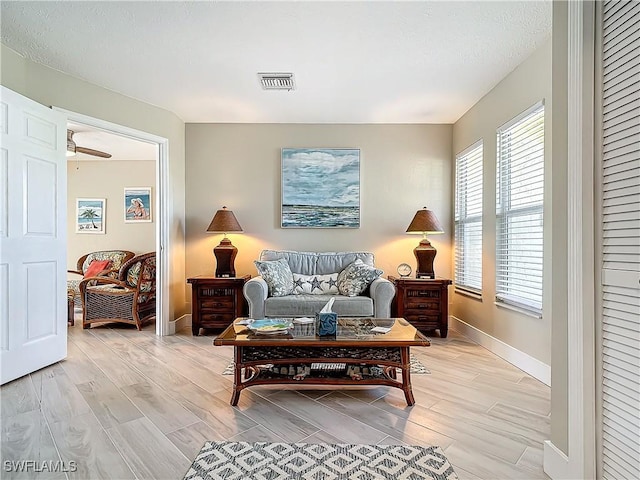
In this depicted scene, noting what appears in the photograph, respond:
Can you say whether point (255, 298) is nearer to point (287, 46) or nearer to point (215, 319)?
point (215, 319)

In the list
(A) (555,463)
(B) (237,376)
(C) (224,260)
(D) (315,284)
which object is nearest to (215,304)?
(C) (224,260)

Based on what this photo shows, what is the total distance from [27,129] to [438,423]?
3506 mm

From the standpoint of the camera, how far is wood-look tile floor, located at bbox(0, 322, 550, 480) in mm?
1717

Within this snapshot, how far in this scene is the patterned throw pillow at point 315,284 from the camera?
4020 mm

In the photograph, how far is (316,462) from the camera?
1.67 m

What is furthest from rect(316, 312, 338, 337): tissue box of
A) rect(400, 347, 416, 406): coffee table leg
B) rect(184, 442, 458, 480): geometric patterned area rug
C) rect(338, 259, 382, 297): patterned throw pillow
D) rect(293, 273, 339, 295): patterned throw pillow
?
rect(293, 273, 339, 295): patterned throw pillow

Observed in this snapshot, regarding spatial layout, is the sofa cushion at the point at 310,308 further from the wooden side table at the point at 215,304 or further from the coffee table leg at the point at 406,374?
the coffee table leg at the point at 406,374

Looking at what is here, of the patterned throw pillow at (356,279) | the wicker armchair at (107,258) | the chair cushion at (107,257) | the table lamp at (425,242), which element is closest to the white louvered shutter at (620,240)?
the patterned throw pillow at (356,279)

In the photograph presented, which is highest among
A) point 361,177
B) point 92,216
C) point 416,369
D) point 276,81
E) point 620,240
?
point 276,81

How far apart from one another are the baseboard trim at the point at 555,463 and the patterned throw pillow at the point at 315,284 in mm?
2576

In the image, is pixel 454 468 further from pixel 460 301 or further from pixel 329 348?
pixel 460 301

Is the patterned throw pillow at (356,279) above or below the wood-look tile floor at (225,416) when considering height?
above

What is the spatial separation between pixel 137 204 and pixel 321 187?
3.30 meters

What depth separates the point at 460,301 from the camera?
167 inches
